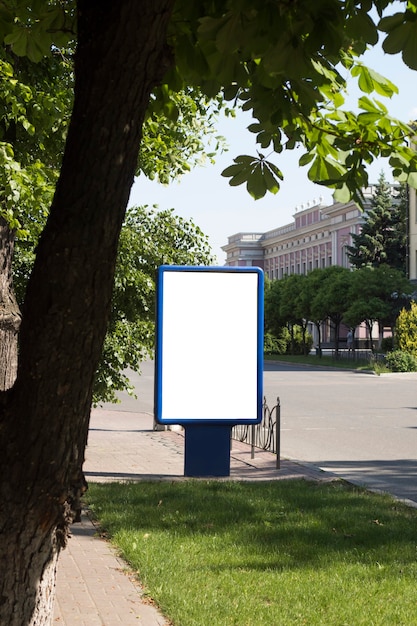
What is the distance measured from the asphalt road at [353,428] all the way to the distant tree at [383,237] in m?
41.5

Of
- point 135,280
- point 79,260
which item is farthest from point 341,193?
point 135,280

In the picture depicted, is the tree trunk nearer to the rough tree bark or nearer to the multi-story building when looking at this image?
the rough tree bark

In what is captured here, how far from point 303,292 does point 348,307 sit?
6.42 metres

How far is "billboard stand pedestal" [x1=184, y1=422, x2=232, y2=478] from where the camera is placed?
1256 centimetres

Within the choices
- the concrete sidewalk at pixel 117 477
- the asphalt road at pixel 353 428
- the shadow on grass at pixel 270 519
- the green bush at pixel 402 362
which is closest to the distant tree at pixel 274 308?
the green bush at pixel 402 362

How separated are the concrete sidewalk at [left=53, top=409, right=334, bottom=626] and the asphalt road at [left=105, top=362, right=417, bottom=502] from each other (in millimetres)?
755

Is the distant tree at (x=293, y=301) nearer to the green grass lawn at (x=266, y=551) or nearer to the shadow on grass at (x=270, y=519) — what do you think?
the shadow on grass at (x=270, y=519)

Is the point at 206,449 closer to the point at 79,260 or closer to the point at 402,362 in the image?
the point at 79,260

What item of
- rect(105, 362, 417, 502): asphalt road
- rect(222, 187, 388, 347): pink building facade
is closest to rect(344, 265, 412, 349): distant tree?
rect(105, 362, 417, 502): asphalt road

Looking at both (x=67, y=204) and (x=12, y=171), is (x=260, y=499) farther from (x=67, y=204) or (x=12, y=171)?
(x=67, y=204)

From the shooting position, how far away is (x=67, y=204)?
3223 millimetres

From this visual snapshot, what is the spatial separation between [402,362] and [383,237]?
31.3 metres

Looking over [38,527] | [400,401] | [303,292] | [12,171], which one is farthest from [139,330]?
[303,292]

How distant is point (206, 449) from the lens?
12578 mm
